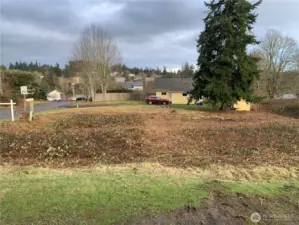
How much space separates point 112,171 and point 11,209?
2.17 metres

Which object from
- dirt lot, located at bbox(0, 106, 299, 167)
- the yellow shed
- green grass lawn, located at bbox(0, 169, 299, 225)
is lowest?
dirt lot, located at bbox(0, 106, 299, 167)

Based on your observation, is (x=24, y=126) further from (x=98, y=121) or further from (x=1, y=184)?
(x=1, y=184)

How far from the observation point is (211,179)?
466 centimetres

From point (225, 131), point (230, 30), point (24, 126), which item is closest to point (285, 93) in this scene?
point (230, 30)

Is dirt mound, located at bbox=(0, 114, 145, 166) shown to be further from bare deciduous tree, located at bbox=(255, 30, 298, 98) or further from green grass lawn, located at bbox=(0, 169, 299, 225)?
bare deciduous tree, located at bbox=(255, 30, 298, 98)

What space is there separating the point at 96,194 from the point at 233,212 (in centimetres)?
189

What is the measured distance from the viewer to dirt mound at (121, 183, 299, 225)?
311 cm

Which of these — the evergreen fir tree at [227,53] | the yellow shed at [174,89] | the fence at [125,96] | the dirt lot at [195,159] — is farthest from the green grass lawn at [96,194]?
the fence at [125,96]

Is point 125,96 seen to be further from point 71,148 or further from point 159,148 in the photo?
point 71,148

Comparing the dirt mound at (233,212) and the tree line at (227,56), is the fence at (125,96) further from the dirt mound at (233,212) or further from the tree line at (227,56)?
the dirt mound at (233,212)

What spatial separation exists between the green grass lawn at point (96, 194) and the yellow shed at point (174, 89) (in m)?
38.9

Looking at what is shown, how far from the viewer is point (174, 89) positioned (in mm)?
44094

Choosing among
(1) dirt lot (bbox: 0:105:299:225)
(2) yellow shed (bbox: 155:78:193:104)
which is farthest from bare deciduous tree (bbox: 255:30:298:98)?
(1) dirt lot (bbox: 0:105:299:225)

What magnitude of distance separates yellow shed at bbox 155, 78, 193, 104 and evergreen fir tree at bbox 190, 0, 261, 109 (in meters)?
21.2
